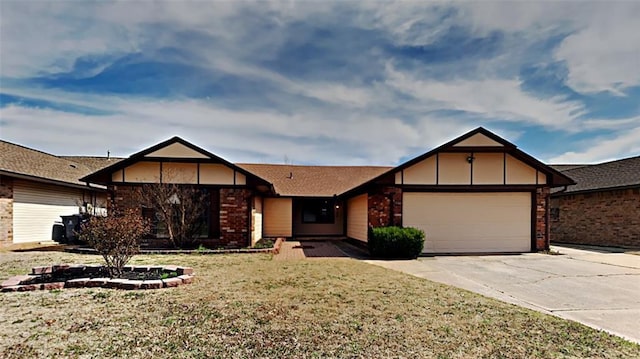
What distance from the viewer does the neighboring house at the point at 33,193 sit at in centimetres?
1527

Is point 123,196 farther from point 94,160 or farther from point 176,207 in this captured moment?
point 94,160

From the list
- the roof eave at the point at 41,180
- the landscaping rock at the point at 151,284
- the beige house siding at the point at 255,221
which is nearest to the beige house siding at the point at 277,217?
the beige house siding at the point at 255,221

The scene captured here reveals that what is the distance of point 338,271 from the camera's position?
10.1 m

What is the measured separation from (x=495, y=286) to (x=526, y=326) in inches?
133

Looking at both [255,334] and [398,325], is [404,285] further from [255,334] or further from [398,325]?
[255,334]

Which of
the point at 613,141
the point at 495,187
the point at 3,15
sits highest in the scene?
the point at 3,15

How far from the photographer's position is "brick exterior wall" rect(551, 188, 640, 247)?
55.2 feet

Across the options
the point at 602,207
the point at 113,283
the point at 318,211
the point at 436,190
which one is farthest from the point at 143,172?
the point at 602,207

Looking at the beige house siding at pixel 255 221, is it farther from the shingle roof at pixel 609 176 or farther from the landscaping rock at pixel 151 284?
the shingle roof at pixel 609 176

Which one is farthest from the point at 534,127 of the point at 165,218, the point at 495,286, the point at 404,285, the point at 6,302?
the point at 6,302

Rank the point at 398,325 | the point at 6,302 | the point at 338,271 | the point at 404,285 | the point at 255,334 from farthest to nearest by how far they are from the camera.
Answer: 1. the point at 338,271
2. the point at 404,285
3. the point at 6,302
4. the point at 398,325
5. the point at 255,334

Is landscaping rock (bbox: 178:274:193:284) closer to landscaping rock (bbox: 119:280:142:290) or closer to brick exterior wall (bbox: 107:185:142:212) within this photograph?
landscaping rock (bbox: 119:280:142:290)

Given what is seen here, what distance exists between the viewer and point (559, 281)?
923cm

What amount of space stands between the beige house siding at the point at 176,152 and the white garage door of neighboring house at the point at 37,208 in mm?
6080
